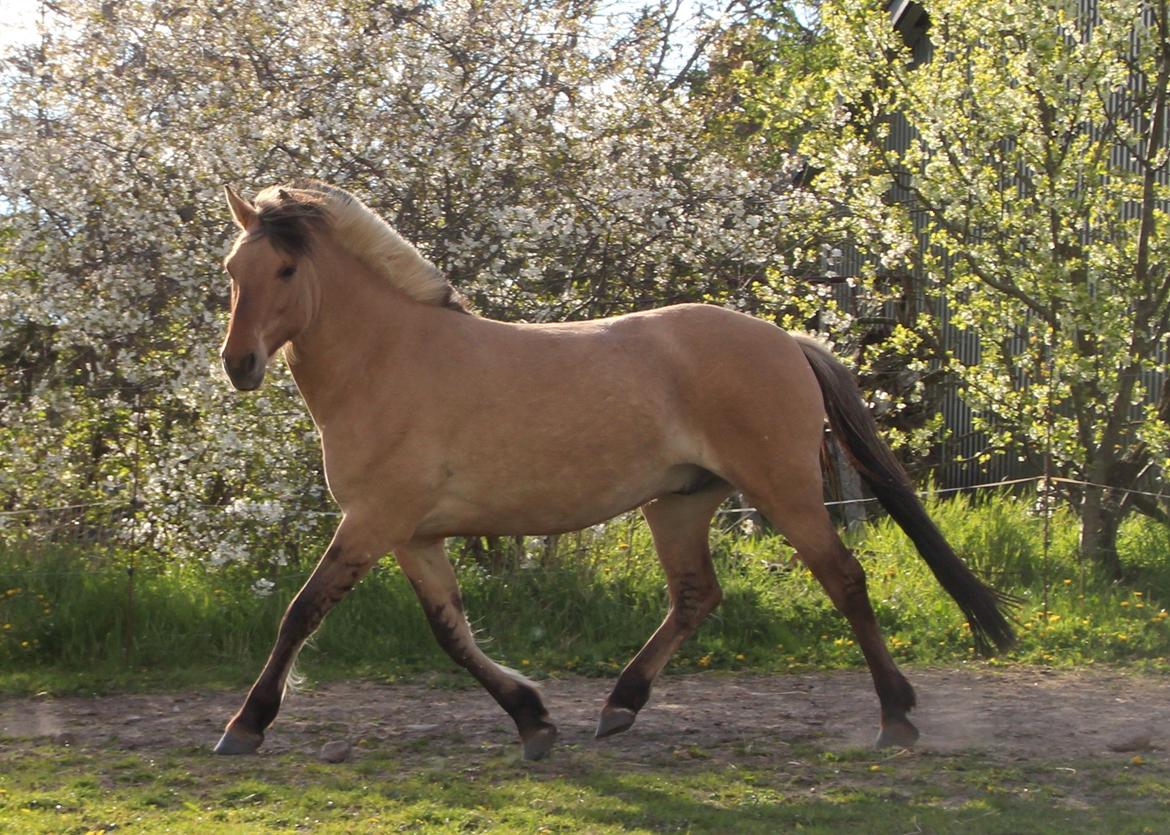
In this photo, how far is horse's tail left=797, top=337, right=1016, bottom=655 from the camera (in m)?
5.68

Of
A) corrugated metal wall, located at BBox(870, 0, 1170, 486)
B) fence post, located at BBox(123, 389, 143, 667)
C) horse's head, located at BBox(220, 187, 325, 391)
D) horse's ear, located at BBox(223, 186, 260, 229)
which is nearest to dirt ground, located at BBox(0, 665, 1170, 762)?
fence post, located at BBox(123, 389, 143, 667)

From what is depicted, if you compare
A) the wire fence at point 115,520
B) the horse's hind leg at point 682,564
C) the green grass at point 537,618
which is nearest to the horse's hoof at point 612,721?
the horse's hind leg at point 682,564

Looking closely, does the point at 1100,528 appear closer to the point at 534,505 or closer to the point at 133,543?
the point at 534,505

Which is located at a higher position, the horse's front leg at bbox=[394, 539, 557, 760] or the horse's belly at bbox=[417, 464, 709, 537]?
the horse's belly at bbox=[417, 464, 709, 537]

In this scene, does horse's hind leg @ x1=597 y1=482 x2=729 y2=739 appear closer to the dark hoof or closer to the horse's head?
the dark hoof

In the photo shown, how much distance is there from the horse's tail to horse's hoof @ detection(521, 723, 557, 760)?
1.79 m

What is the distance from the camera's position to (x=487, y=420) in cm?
522

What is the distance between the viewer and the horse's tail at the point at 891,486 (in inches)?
224

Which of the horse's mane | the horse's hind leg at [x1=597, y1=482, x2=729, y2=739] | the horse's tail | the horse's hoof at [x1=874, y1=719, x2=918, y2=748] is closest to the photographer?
the horse's hoof at [x1=874, y1=719, x2=918, y2=748]

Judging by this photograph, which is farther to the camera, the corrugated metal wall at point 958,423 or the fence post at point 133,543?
the corrugated metal wall at point 958,423

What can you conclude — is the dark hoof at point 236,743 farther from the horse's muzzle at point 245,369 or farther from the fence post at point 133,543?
the fence post at point 133,543

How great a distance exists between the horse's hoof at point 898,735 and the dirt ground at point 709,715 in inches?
2.8

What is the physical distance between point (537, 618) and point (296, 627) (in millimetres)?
2599

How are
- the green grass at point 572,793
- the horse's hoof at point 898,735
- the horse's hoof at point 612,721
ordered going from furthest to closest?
the horse's hoof at point 612,721, the horse's hoof at point 898,735, the green grass at point 572,793
